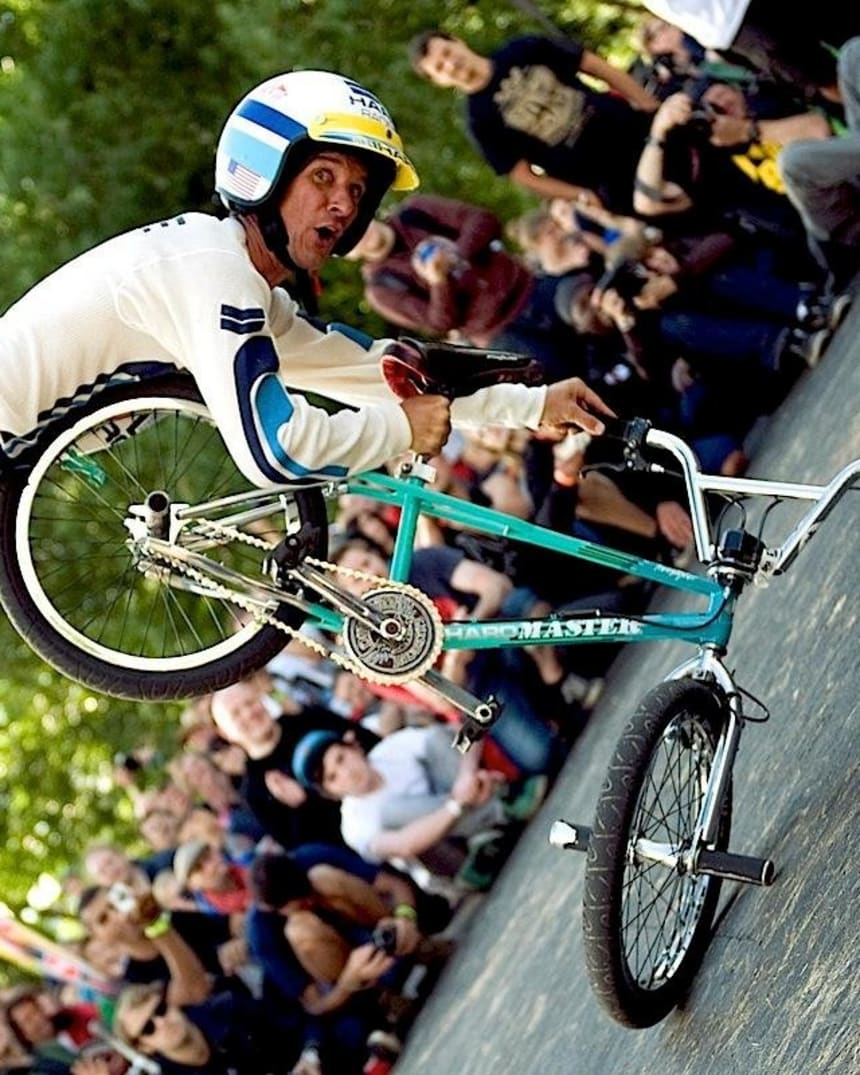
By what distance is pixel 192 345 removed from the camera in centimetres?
448

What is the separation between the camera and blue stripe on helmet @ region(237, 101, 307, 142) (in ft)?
14.8

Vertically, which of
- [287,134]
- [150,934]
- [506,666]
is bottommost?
[150,934]

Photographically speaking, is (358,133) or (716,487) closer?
(358,133)

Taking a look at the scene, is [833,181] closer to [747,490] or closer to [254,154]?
[747,490]

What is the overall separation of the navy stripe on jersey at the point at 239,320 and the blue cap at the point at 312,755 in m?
4.36

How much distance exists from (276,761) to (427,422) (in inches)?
174

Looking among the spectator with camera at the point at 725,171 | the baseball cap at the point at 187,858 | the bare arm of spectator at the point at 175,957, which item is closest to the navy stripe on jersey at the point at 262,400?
the spectator with camera at the point at 725,171

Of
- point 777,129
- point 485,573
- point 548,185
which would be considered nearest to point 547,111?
point 548,185

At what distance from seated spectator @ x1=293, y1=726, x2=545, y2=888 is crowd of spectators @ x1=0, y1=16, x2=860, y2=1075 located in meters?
0.01

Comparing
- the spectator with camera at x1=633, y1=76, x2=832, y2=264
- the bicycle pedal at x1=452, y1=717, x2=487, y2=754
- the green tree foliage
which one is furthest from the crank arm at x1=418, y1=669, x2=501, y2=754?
the green tree foliage

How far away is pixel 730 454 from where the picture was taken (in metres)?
8.55

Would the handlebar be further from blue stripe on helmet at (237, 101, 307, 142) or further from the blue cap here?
the blue cap

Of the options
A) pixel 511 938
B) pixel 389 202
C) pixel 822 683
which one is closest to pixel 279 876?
pixel 511 938

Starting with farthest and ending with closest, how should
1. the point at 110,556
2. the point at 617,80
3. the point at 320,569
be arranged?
the point at 617,80 < the point at 110,556 < the point at 320,569
